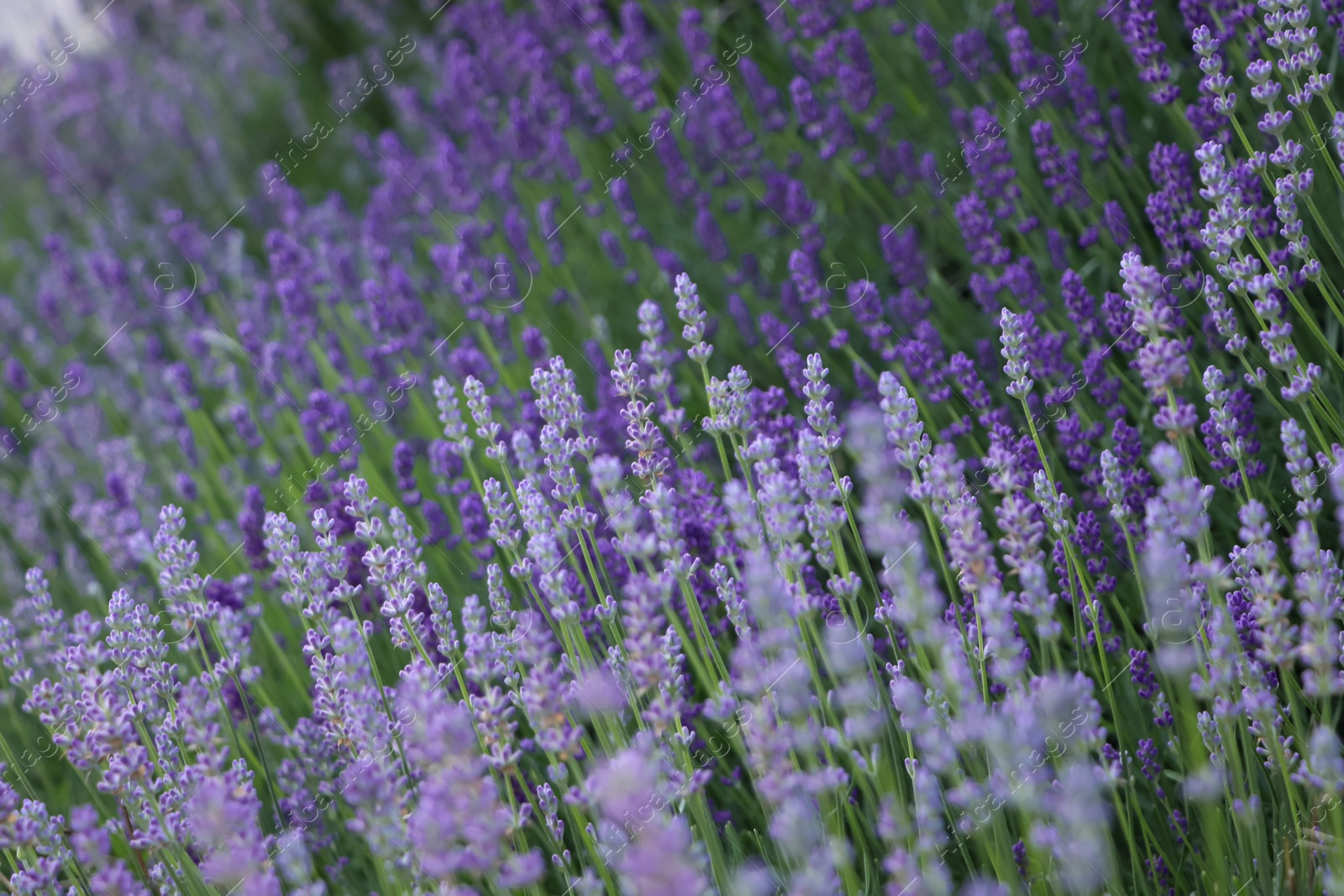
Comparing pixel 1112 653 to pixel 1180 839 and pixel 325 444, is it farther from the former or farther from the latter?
pixel 325 444

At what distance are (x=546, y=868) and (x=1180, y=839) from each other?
49.2 inches

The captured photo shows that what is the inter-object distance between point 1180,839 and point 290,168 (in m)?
5.39

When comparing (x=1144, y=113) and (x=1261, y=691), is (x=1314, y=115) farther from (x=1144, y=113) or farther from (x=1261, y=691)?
(x=1261, y=691)

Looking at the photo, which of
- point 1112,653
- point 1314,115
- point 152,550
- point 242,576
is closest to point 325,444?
point 242,576

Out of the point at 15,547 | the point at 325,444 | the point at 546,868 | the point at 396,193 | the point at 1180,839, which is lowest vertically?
the point at 1180,839

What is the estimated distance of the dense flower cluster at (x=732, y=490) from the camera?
59.6 inches

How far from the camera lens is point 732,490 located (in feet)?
4.87

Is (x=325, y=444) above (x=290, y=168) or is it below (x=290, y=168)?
below

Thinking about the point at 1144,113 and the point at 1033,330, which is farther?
the point at 1144,113

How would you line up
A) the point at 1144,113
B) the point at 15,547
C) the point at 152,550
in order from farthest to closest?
the point at 15,547
the point at 1144,113
the point at 152,550

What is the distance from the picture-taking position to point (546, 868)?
2.31m

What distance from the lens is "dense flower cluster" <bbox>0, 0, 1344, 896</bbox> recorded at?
Answer: 151 cm

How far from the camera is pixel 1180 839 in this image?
2047 millimetres

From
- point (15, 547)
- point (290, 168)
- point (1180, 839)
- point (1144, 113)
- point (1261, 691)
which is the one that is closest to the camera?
point (1261, 691)
